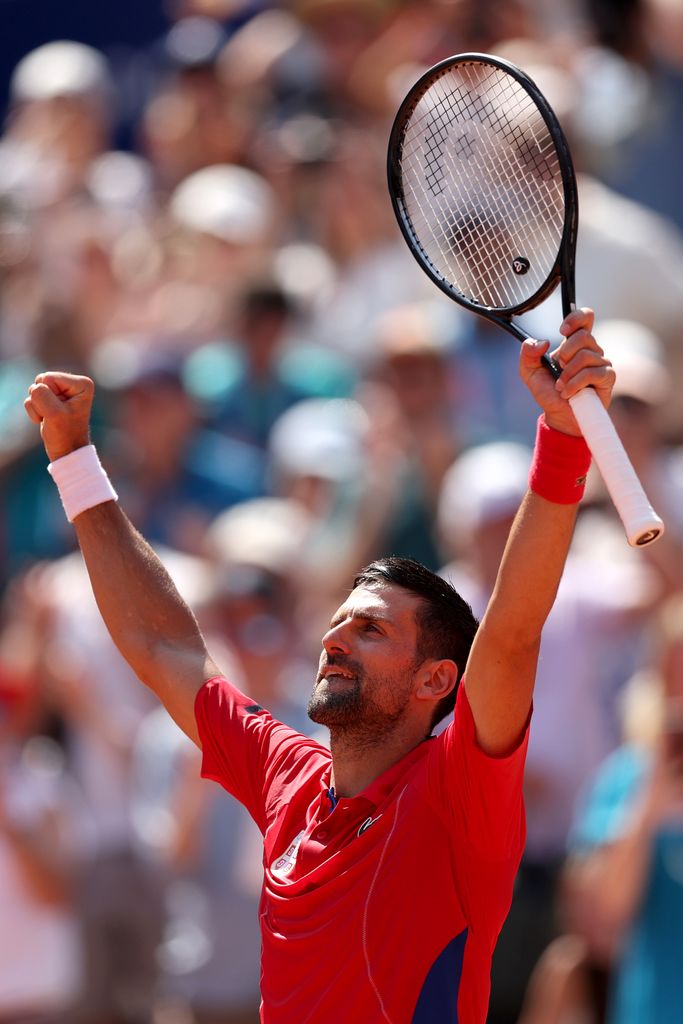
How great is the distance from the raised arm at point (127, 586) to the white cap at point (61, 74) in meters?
7.38

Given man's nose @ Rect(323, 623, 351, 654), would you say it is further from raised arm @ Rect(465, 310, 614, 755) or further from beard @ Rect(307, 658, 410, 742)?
raised arm @ Rect(465, 310, 614, 755)

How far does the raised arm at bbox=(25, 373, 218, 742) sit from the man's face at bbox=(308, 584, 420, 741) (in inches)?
18.8

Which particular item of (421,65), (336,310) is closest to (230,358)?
(336,310)

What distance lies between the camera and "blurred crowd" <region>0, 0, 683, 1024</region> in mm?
6082

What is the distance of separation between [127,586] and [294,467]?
366cm

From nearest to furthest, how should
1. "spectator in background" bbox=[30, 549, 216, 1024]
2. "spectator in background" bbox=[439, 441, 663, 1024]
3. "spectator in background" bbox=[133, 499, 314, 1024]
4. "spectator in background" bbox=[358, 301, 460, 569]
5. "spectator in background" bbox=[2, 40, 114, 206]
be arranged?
"spectator in background" bbox=[439, 441, 663, 1024] → "spectator in background" bbox=[133, 499, 314, 1024] → "spectator in background" bbox=[30, 549, 216, 1024] → "spectator in background" bbox=[358, 301, 460, 569] → "spectator in background" bbox=[2, 40, 114, 206]

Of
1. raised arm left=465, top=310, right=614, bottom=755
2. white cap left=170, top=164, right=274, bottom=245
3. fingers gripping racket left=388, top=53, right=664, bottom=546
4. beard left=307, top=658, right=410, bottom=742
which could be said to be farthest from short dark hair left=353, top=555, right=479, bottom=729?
white cap left=170, top=164, right=274, bottom=245

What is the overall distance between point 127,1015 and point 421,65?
5032 mm

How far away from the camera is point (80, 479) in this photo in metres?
4.10

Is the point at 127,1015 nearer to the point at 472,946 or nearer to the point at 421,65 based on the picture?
the point at 472,946

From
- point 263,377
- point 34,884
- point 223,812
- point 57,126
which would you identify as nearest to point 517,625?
point 223,812

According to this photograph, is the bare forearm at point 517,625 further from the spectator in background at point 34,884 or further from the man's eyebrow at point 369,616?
the spectator in background at point 34,884

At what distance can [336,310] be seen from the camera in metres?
8.99

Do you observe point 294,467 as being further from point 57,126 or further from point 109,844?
point 57,126
